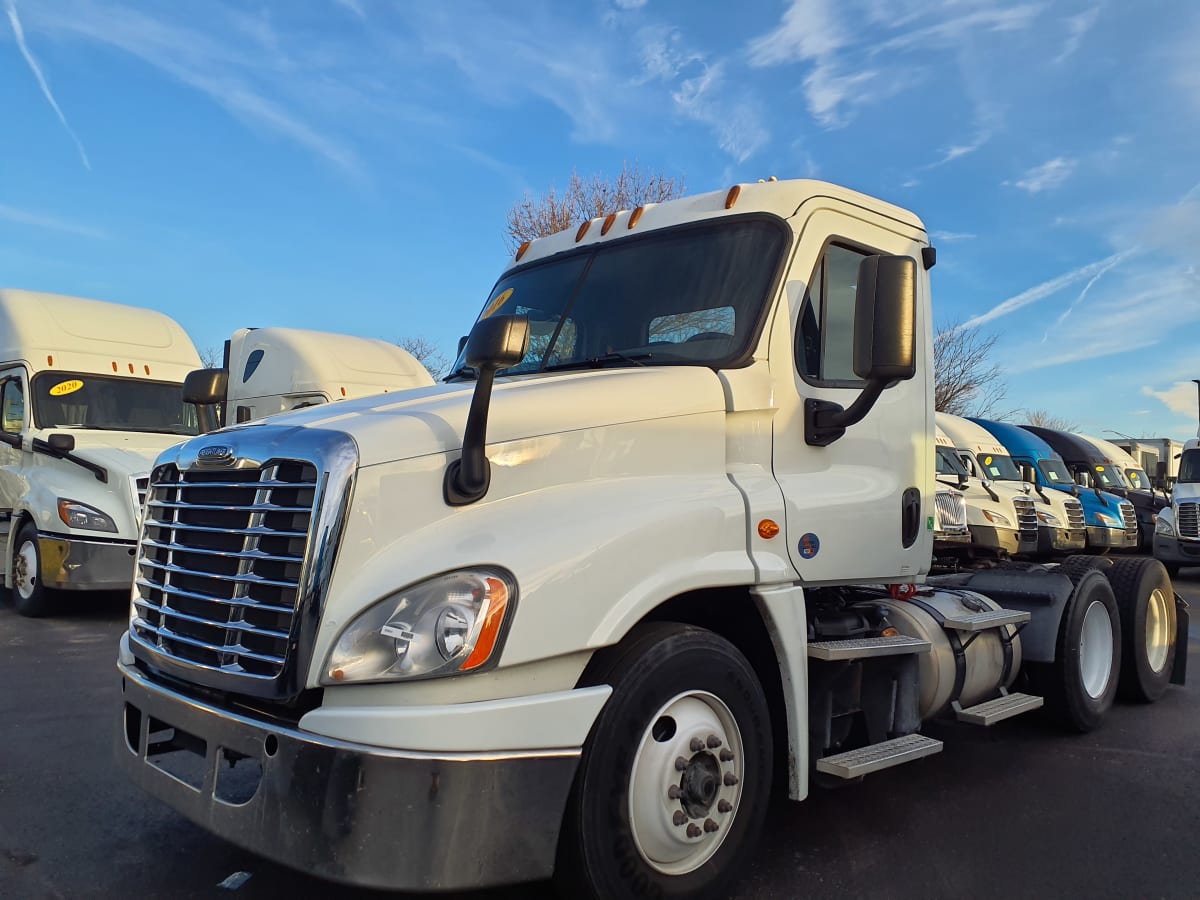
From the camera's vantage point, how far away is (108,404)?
10586 mm

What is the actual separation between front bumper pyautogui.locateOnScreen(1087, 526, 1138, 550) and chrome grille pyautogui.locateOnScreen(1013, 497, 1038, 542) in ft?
13.4

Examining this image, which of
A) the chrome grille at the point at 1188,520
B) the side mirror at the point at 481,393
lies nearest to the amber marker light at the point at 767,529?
the side mirror at the point at 481,393

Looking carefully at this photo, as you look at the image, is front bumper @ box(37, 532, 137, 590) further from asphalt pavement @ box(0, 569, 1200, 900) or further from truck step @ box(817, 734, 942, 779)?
truck step @ box(817, 734, 942, 779)

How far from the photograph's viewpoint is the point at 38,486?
9.56 m

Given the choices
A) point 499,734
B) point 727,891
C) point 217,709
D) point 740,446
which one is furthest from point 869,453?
point 217,709

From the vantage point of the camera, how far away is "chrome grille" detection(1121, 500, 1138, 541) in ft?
71.2

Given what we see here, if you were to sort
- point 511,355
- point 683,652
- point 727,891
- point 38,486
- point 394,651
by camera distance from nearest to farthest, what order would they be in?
point 394,651, point 511,355, point 683,652, point 727,891, point 38,486

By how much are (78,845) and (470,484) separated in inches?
94.5

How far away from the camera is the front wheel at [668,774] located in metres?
2.83

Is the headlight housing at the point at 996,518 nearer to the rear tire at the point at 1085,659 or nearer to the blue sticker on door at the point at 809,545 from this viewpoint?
the rear tire at the point at 1085,659

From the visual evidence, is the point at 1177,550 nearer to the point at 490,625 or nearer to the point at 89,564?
the point at 89,564

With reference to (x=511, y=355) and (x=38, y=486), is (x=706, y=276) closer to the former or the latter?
(x=511, y=355)

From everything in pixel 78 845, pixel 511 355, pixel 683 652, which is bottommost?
pixel 78 845

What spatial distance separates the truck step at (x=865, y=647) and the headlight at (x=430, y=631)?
1.50 meters
